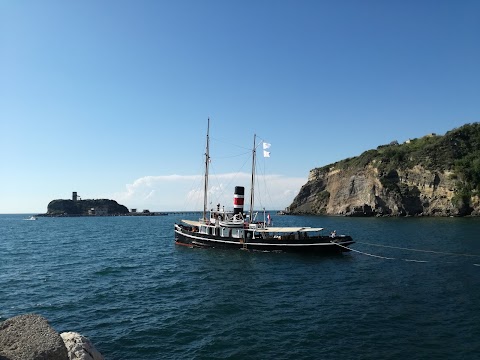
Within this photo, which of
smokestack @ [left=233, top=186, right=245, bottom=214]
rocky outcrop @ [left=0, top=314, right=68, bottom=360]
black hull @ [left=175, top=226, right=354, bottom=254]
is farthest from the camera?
smokestack @ [left=233, top=186, right=245, bottom=214]

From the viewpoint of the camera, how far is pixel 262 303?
82.5 ft

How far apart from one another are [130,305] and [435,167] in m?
126

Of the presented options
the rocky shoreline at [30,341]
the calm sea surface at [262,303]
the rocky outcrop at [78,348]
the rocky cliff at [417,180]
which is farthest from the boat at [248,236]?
the rocky cliff at [417,180]

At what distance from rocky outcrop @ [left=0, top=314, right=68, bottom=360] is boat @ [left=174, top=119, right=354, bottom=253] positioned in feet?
125

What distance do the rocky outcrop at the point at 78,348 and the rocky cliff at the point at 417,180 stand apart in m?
126

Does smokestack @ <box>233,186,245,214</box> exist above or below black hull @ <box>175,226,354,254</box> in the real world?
above

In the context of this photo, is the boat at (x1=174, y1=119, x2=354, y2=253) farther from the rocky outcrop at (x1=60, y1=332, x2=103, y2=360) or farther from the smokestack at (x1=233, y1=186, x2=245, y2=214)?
the rocky outcrop at (x1=60, y1=332, x2=103, y2=360)

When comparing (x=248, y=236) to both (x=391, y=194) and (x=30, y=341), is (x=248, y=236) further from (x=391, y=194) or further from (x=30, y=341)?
(x=391, y=194)

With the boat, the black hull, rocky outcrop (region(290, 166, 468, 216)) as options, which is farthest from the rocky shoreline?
rocky outcrop (region(290, 166, 468, 216))

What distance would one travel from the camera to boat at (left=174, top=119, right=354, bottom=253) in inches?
1809


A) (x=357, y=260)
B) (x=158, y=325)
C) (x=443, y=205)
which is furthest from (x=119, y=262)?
(x=443, y=205)

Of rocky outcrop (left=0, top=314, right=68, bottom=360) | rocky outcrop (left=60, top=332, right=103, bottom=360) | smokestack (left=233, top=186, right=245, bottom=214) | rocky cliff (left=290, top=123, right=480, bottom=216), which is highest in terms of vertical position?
rocky cliff (left=290, top=123, right=480, bottom=216)

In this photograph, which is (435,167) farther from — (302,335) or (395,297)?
(302,335)

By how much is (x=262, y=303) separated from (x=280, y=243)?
73.4 ft
